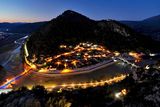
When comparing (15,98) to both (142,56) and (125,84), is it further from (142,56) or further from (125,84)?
(142,56)

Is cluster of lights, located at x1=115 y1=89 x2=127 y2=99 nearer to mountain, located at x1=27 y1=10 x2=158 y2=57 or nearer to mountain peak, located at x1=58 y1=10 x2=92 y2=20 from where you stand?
mountain, located at x1=27 y1=10 x2=158 y2=57

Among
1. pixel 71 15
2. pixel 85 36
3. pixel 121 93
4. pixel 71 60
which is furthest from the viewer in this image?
pixel 71 15

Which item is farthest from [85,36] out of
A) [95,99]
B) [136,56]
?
[95,99]

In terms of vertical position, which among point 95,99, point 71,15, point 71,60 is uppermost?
point 71,15

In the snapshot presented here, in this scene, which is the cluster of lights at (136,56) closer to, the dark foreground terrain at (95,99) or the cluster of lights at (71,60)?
the cluster of lights at (71,60)

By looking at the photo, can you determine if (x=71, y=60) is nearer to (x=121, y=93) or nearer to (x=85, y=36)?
(x=85, y=36)

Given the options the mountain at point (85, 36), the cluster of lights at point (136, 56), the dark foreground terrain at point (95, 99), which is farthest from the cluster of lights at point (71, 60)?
the dark foreground terrain at point (95, 99)

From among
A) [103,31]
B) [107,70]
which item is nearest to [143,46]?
[103,31]

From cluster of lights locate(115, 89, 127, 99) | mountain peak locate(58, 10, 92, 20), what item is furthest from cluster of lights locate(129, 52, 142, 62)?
mountain peak locate(58, 10, 92, 20)
